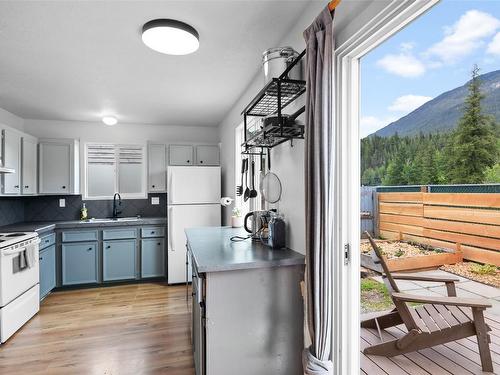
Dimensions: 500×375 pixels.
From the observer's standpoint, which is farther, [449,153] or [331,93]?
[449,153]

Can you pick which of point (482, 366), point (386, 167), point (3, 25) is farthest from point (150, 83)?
point (482, 366)

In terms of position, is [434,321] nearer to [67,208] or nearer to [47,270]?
[47,270]

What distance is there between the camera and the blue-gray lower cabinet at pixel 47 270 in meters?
3.54

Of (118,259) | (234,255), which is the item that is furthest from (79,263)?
(234,255)

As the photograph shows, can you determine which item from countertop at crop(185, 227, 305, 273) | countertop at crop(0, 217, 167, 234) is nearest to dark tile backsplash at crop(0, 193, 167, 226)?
countertop at crop(0, 217, 167, 234)

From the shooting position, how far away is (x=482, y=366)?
176 cm

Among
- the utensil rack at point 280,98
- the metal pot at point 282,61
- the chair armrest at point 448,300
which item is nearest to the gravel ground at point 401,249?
the chair armrest at point 448,300

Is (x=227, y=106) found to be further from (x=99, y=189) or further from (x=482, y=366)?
(x=482, y=366)

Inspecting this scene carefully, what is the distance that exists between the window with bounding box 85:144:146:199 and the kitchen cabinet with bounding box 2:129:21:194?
925 mm

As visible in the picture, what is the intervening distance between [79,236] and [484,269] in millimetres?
4442

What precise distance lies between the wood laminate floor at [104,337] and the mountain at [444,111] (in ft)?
7.44

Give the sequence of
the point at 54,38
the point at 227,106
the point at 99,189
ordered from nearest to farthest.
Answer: the point at 54,38 → the point at 227,106 → the point at 99,189

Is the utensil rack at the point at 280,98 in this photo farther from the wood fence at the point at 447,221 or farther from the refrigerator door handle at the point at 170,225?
the refrigerator door handle at the point at 170,225

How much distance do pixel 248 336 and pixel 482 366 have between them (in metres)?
1.44
